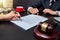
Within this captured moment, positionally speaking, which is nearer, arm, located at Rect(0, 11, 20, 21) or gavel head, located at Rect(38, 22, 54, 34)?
gavel head, located at Rect(38, 22, 54, 34)

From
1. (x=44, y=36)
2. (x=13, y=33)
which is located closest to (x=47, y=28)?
(x=44, y=36)

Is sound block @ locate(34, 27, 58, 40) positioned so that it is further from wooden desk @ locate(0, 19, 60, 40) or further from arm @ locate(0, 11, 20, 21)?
arm @ locate(0, 11, 20, 21)

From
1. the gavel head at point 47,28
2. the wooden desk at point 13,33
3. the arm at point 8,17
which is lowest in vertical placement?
the wooden desk at point 13,33

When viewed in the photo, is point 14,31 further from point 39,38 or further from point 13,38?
point 39,38

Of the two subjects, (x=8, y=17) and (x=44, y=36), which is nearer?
(x=44, y=36)

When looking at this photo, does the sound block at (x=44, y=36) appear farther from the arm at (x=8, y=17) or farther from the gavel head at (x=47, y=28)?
the arm at (x=8, y=17)

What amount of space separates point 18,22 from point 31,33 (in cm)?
23

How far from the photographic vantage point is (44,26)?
773mm

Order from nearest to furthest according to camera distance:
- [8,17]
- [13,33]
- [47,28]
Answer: [47,28], [13,33], [8,17]

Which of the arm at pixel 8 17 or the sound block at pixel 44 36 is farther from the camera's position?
the arm at pixel 8 17

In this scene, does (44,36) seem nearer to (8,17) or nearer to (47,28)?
(47,28)

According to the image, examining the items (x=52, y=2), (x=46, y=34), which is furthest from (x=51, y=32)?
(x=52, y=2)

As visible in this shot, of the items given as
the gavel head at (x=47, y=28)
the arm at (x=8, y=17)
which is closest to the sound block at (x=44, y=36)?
the gavel head at (x=47, y=28)

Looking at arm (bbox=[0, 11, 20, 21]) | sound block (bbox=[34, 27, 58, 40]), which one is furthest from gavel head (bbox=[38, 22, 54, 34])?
arm (bbox=[0, 11, 20, 21])
